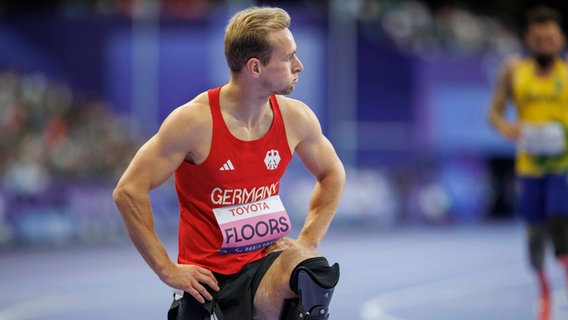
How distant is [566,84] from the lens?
675cm

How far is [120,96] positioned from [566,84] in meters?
12.5

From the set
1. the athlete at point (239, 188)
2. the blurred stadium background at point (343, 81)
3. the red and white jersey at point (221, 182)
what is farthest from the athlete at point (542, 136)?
the blurred stadium background at point (343, 81)

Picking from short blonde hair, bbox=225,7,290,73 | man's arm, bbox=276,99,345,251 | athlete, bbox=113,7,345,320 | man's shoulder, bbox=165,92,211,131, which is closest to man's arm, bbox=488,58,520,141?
man's arm, bbox=276,99,345,251

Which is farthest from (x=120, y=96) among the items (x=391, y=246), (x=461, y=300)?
(x=461, y=300)

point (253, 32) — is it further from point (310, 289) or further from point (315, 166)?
point (310, 289)

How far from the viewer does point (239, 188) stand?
4.14 meters

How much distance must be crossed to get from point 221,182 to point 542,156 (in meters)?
3.45

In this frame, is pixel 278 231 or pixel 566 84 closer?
pixel 278 231

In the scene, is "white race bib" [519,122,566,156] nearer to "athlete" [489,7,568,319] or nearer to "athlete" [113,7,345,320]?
"athlete" [489,7,568,319]

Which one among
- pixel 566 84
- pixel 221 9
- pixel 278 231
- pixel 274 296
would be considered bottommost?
pixel 274 296

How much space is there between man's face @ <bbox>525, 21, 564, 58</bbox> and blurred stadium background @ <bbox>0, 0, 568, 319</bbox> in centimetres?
981

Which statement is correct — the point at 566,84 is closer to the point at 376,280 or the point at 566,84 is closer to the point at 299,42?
the point at 376,280

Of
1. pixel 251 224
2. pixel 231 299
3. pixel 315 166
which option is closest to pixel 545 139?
pixel 315 166

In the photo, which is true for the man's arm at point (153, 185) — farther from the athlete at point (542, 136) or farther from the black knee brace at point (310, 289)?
the athlete at point (542, 136)
